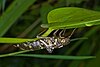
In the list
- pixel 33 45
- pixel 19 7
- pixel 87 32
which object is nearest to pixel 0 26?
pixel 19 7

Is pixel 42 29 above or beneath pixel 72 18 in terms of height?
beneath

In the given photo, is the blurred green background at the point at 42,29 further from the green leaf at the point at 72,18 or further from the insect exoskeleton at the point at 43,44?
the green leaf at the point at 72,18

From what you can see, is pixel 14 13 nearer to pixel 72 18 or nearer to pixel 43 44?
pixel 43 44

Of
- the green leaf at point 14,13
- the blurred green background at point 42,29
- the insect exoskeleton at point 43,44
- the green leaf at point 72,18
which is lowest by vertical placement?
the blurred green background at point 42,29

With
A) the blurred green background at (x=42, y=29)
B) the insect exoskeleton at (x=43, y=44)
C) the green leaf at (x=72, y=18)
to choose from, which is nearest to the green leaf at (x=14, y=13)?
the blurred green background at (x=42, y=29)

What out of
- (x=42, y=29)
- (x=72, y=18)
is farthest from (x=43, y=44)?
(x=42, y=29)

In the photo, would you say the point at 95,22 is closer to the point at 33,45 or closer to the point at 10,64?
the point at 33,45

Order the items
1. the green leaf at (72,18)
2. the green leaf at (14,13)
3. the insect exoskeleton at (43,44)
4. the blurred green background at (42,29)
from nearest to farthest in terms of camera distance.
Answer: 1. the green leaf at (72,18)
2. the insect exoskeleton at (43,44)
3. the green leaf at (14,13)
4. the blurred green background at (42,29)

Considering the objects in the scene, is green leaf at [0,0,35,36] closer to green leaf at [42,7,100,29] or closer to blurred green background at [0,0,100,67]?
blurred green background at [0,0,100,67]
